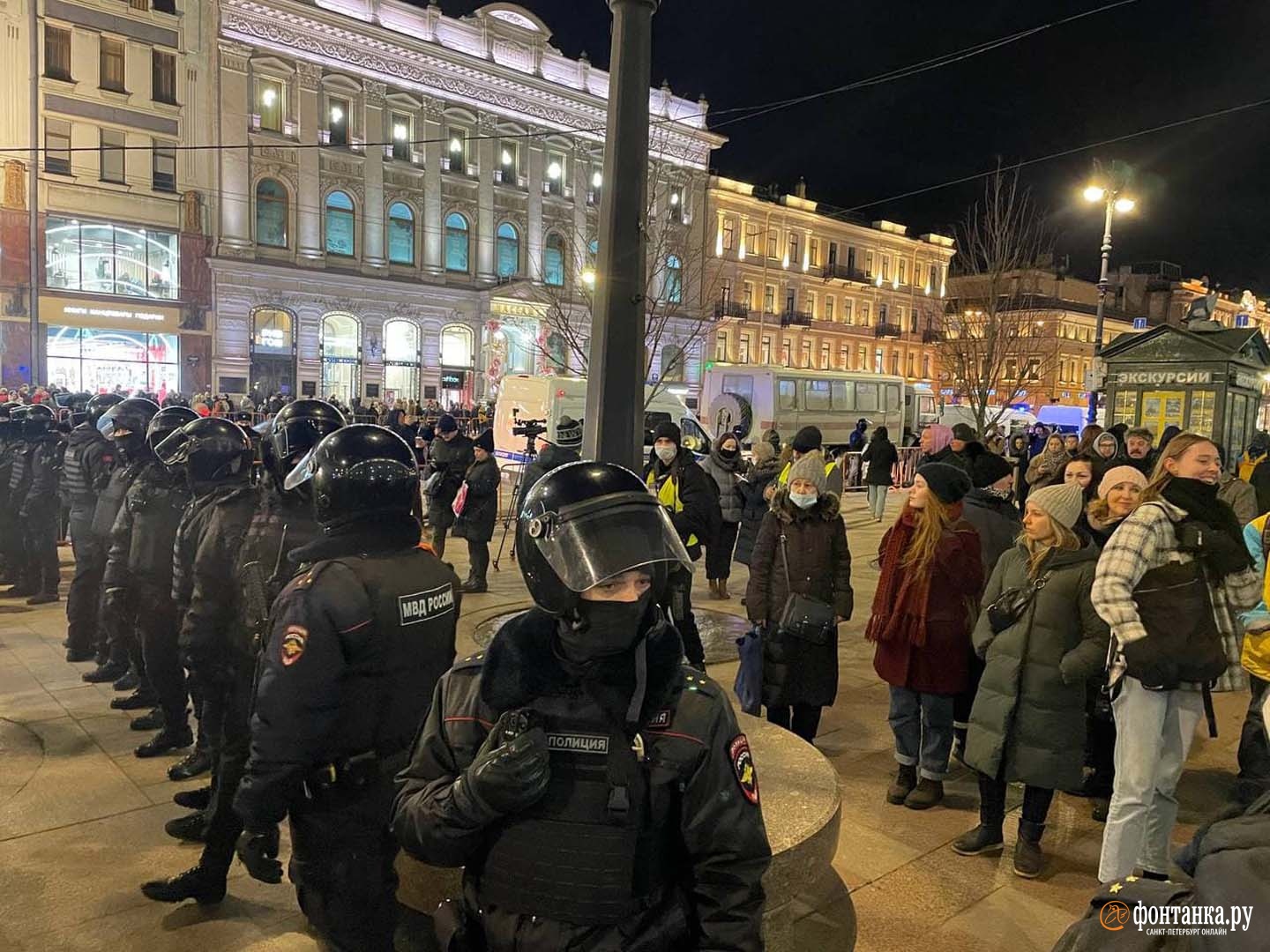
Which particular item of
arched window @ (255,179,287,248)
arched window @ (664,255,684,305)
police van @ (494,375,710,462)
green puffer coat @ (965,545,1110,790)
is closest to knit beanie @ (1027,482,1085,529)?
green puffer coat @ (965,545,1110,790)

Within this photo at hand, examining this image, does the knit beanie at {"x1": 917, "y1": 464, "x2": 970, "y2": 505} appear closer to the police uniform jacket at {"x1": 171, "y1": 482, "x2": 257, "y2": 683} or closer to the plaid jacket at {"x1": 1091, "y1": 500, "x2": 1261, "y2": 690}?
the plaid jacket at {"x1": 1091, "y1": 500, "x2": 1261, "y2": 690}

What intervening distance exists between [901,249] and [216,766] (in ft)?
204

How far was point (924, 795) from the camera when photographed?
459 cm

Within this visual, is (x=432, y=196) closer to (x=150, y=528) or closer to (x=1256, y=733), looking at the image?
(x=150, y=528)

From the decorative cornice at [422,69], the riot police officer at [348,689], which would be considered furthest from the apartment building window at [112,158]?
the riot police officer at [348,689]

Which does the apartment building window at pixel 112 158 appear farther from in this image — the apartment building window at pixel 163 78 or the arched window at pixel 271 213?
the arched window at pixel 271 213

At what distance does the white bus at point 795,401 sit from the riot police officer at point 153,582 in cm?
2210

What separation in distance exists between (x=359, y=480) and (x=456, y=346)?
39510mm

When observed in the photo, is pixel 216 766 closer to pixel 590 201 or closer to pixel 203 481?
pixel 203 481

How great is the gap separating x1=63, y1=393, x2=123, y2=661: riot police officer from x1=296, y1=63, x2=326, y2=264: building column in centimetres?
3009

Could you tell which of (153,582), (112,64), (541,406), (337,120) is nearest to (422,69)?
→ (337,120)

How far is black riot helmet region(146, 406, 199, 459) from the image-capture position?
5.52 m

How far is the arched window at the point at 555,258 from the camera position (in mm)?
43844

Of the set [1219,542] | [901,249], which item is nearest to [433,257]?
[901,249]
